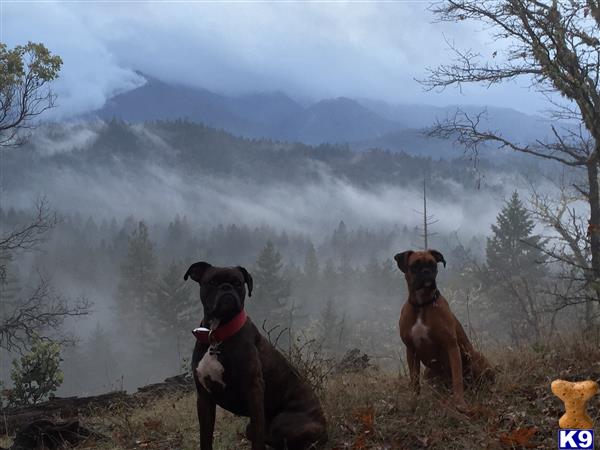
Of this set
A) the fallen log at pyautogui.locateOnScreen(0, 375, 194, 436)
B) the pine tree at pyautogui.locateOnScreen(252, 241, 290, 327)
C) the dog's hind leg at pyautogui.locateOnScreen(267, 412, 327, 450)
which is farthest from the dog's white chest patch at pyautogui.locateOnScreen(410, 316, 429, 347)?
the pine tree at pyautogui.locateOnScreen(252, 241, 290, 327)

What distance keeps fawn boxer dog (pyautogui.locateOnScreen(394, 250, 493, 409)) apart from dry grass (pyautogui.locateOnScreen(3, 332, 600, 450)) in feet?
0.85

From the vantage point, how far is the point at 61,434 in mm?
7578

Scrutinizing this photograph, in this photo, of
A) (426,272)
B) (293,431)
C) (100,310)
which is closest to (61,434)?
(293,431)

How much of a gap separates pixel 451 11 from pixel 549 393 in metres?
9.64

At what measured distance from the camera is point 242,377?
4945mm

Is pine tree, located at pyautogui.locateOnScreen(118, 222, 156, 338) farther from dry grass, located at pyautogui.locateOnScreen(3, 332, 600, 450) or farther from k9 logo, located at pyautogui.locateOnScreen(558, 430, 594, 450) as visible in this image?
k9 logo, located at pyautogui.locateOnScreen(558, 430, 594, 450)

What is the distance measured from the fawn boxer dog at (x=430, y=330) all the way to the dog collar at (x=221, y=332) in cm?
227

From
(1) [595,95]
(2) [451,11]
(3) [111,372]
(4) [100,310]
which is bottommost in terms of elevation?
(3) [111,372]

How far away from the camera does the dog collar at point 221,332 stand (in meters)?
4.99

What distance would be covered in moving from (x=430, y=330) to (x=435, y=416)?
0.93 m

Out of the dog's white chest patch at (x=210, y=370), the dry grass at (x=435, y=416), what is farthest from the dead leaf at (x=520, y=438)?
the dog's white chest patch at (x=210, y=370)

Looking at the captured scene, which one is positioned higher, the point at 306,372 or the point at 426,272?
the point at 426,272

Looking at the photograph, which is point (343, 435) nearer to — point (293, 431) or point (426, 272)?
point (293, 431)

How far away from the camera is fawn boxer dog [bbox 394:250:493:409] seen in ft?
21.2
